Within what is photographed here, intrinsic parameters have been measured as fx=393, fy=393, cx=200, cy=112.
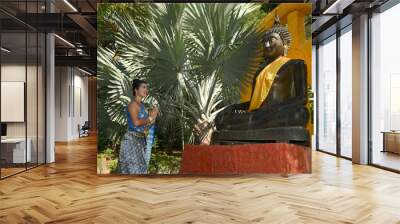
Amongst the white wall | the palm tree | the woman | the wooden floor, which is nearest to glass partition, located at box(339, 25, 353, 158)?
the wooden floor

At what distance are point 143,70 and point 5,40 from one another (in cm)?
242

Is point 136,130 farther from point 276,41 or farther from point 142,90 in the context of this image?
point 276,41

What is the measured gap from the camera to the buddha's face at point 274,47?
7.00 m

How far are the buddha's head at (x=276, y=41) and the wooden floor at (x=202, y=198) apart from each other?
221 centimetres

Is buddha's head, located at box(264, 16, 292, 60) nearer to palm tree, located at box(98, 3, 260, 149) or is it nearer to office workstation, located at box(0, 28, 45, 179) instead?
palm tree, located at box(98, 3, 260, 149)

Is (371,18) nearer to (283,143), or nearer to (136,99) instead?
(283,143)

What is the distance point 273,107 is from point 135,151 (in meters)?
2.57

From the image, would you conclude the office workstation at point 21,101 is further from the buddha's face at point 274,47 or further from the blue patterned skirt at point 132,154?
the buddha's face at point 274,47

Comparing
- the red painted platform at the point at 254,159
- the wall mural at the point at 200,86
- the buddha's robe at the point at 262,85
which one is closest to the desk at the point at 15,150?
the wall mural at the point at 200,86

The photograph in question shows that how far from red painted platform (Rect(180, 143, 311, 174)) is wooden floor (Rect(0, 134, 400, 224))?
7.0 inches

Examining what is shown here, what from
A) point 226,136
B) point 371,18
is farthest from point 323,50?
point 226,136

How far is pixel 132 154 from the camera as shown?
276 inches

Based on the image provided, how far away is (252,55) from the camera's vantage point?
7.04 m

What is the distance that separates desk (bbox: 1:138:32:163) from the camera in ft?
23.3
